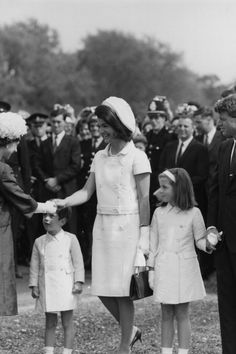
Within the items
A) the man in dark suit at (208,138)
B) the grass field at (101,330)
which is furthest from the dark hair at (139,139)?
the grass field at (101,330)

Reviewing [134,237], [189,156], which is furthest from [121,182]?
[189,156]

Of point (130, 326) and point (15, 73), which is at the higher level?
point (15, 73)

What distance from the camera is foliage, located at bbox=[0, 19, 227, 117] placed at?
8050cm

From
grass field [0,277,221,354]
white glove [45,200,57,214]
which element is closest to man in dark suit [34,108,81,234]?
grass field [0,277,221,354]

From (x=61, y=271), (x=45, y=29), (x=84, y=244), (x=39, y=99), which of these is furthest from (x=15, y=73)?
(x=61, y=271)

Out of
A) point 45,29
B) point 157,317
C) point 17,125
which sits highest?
point 45,29

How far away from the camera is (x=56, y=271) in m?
7.04

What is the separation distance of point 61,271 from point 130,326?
2.51 ft

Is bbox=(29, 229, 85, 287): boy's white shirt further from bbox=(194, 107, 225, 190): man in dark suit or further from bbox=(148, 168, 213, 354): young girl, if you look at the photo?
bbox=(194, 107, 225, 190): man in dark suit

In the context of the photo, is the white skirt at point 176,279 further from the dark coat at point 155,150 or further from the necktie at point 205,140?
the necktie at point 205,140

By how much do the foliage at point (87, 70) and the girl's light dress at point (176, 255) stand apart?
221 ft

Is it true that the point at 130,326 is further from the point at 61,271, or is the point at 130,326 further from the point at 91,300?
the point at 91,300

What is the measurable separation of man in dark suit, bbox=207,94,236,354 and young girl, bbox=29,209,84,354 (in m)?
1.33

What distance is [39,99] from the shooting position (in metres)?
80.5
